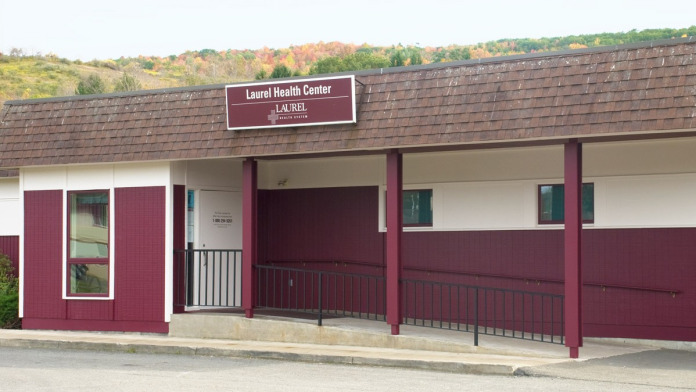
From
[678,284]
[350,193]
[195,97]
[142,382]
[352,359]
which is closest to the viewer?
[142,382]

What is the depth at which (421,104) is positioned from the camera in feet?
47.6

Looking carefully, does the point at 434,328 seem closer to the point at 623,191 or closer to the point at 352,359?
the point at 352,359

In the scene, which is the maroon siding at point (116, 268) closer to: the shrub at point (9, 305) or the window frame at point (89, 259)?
the window frame at point (89, 259)

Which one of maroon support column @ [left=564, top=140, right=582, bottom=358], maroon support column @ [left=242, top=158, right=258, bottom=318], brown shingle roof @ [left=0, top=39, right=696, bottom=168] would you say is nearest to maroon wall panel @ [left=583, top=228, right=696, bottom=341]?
maroon support column @ [left=564, top=140, right=582, bottom=358]

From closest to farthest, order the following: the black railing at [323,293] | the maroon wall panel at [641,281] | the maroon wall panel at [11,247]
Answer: the maroon wall panel at [641,281] → the black railing at [323,293] → the maroon wall panel at [11,247]

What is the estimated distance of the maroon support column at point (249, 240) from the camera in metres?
16.7

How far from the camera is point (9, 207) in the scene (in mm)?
21469

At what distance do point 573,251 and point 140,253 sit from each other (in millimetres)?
7800

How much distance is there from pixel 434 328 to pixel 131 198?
583 centimetres

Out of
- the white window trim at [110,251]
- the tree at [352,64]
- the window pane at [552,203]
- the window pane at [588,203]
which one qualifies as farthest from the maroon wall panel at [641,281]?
the tree at [352,64]

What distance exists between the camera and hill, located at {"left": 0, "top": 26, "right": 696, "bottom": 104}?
60.6 meters

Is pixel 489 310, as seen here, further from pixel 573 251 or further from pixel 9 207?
pixel 9 207

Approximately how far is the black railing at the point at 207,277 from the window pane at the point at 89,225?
1.52 meters

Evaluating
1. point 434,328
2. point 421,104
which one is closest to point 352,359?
point 434,328
